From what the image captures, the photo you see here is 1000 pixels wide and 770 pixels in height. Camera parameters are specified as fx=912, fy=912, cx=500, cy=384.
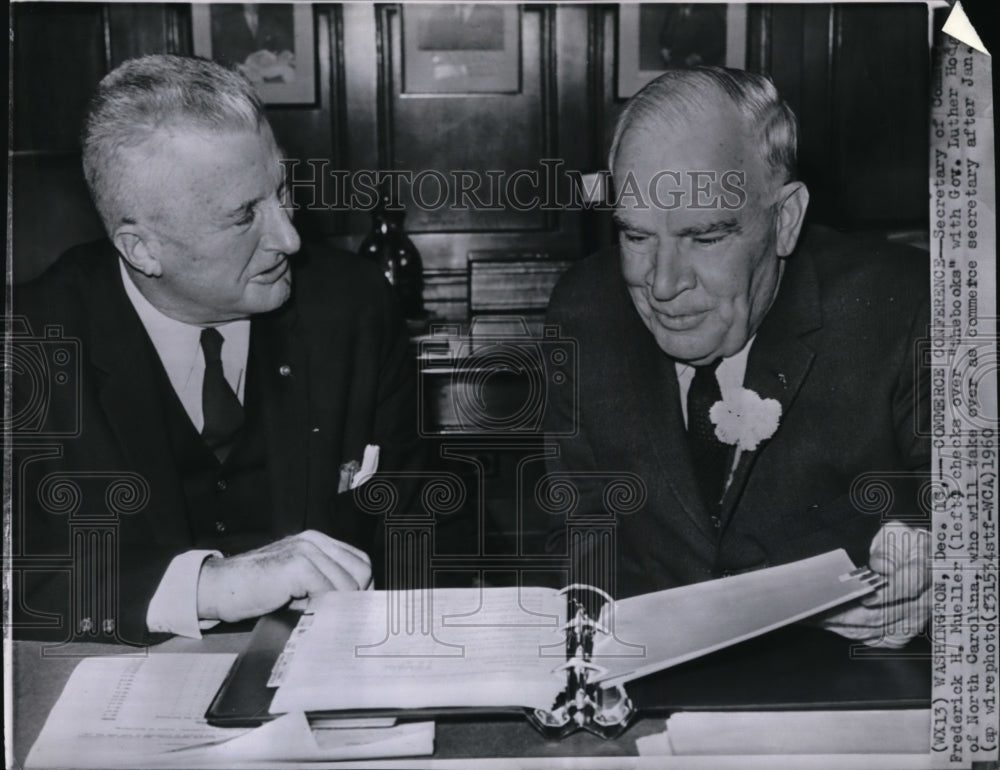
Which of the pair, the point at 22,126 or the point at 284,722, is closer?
the point at 284,722

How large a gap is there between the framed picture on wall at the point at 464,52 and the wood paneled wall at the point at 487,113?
0.05m

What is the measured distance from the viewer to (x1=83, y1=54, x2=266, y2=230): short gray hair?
1339 millimetres

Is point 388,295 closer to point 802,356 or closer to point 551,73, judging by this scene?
point 802,356

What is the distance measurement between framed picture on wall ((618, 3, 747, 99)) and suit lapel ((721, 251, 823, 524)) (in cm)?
110

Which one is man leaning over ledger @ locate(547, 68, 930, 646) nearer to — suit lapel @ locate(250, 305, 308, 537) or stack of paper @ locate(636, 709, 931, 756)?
stack of paper @ locate(636, 709, 931, 756)

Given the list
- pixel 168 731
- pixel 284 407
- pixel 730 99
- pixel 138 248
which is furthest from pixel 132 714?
pixel 730 99

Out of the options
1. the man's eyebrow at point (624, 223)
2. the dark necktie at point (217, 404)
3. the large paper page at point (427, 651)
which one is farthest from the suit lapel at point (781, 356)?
the dark necktie at point (217, 404)

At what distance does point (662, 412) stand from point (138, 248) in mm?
874

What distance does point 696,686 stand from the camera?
1.06 metres

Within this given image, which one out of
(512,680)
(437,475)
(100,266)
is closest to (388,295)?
(437,475)

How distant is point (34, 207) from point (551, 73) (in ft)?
5.47

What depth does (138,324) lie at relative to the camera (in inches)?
57.4

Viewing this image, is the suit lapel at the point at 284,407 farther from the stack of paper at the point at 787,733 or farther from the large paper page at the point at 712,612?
the stack of paper at the point at 787,733

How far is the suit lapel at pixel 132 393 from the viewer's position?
56.0 inches
